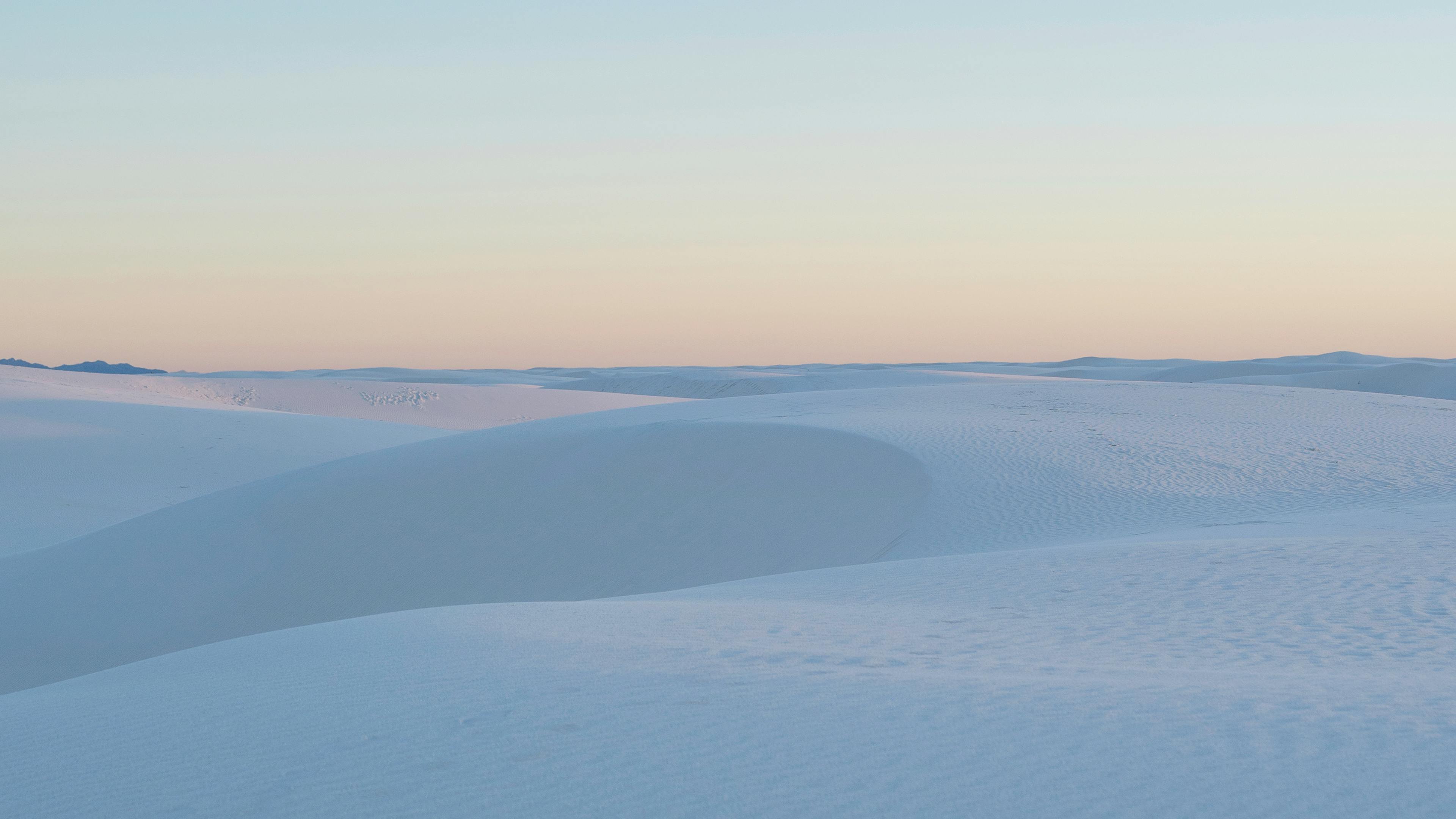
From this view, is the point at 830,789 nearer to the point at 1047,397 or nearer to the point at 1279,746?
the point at 1279,746

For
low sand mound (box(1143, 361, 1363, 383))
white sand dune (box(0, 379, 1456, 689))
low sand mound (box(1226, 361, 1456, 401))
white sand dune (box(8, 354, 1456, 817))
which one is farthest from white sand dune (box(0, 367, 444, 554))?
low sand mound (box(1143, 361, 1363, 383))

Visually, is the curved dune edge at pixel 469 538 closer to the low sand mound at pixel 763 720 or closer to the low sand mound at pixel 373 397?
the low sand mound at pixel 763 720

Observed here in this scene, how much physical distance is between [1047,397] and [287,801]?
1621cm

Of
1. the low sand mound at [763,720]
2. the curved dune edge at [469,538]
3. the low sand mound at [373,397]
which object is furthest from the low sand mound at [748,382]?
the low sand mound at [763,720]

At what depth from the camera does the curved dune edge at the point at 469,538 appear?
35.9 ft

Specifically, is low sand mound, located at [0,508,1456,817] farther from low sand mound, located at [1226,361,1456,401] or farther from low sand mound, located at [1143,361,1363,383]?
low sand mound, located at [1143,361,1363,383]

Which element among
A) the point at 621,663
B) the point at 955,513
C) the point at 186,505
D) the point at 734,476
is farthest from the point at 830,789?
the point at 186,505

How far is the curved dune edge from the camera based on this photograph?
10.9 metres

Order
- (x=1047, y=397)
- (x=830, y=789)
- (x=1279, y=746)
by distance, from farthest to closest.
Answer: (x=1047, y=397) < (x=1279, y=746) < (x=830, y=789)

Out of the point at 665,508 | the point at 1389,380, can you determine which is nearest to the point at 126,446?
the point at 665,508

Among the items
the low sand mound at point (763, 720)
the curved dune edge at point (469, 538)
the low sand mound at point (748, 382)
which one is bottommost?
the curved dune edge at point (469, 538)

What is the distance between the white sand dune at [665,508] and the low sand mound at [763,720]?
4955mm

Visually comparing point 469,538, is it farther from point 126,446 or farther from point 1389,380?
point 1389,380

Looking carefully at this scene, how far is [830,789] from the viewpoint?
100 inches
